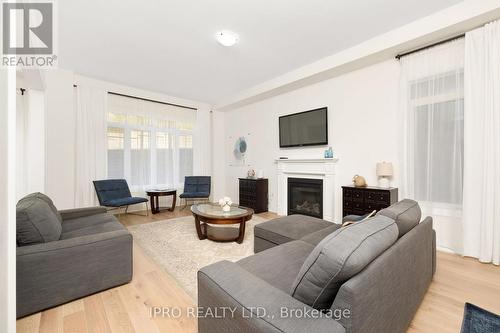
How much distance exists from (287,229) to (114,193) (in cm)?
364

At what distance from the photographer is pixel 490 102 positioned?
2.35m

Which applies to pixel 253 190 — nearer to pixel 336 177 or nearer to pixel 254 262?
pixel 336 177

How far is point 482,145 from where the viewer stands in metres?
2.40

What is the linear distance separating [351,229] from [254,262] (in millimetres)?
731

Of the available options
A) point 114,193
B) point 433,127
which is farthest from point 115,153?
point 433,127

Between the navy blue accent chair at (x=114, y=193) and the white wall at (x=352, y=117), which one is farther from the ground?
the white wall at (x=352, y=117)

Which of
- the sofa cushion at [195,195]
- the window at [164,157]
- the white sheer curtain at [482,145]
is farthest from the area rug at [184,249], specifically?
the white sheer curtain at [482,145]

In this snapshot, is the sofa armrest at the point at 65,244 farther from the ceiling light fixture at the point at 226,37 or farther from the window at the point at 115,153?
the window at the point at 115,153

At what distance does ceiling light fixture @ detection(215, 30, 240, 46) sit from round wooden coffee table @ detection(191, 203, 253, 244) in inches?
88.8

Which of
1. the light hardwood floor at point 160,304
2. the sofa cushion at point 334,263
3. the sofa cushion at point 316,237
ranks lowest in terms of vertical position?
the light hardwood floor at point 160,304

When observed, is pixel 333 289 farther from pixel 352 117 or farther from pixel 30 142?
pixel 30 142

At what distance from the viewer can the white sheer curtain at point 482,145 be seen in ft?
7.61

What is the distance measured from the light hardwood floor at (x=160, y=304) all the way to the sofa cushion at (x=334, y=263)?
0.97m

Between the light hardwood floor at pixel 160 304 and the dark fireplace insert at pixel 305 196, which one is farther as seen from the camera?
the dark fireplace insert at pixel 305 196
